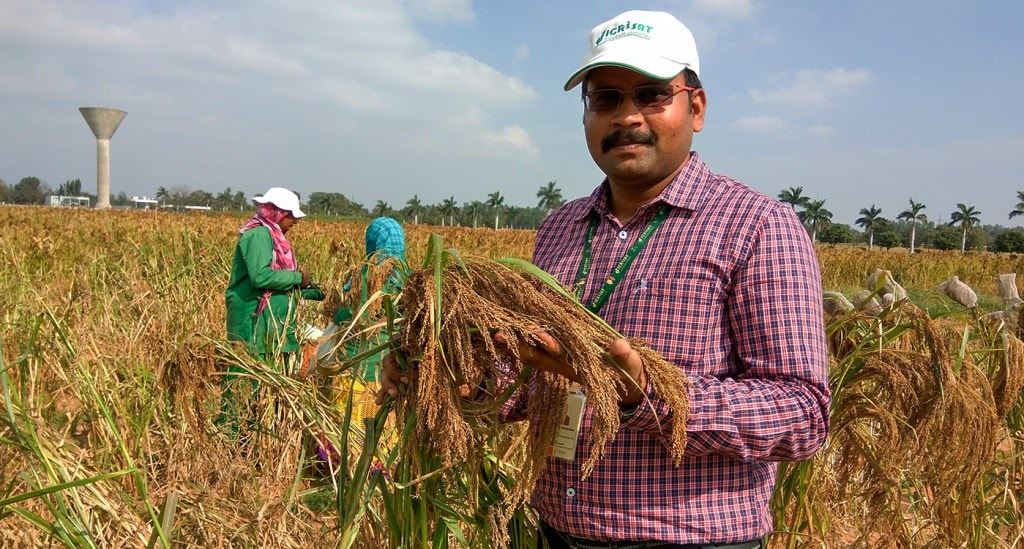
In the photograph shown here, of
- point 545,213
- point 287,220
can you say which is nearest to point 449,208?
point 545,213

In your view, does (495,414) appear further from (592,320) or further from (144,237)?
(144,237)

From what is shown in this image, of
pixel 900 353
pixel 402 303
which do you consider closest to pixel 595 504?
Answer: pixel 402 303

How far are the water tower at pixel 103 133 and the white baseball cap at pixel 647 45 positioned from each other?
56.7 metres

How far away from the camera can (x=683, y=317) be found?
1256 mm

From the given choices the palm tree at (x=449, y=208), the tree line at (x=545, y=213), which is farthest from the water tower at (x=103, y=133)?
the palm tree at (x=449, y=208)

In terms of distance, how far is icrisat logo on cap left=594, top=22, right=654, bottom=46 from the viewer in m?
1.30

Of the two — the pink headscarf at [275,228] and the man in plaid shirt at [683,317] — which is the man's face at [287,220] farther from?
the man in plaid shirt at [683,317]

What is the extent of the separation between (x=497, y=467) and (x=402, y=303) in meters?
0.69

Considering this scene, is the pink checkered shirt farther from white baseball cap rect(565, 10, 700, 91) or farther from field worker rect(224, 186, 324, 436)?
field worker rect(224, 186, 324, 436)

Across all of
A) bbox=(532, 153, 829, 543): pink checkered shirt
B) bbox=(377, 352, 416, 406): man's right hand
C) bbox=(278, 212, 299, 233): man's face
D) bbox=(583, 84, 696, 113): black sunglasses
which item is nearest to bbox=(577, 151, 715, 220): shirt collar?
bbox=(532, 153, 829, 543): pink checkered shirt

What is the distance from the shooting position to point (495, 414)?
4.20 feet

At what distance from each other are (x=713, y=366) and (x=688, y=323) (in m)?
0.09

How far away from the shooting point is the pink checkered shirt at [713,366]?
3.78ft

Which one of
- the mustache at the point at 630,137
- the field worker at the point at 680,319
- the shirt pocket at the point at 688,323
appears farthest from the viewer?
the mustache at the point at 630,137
